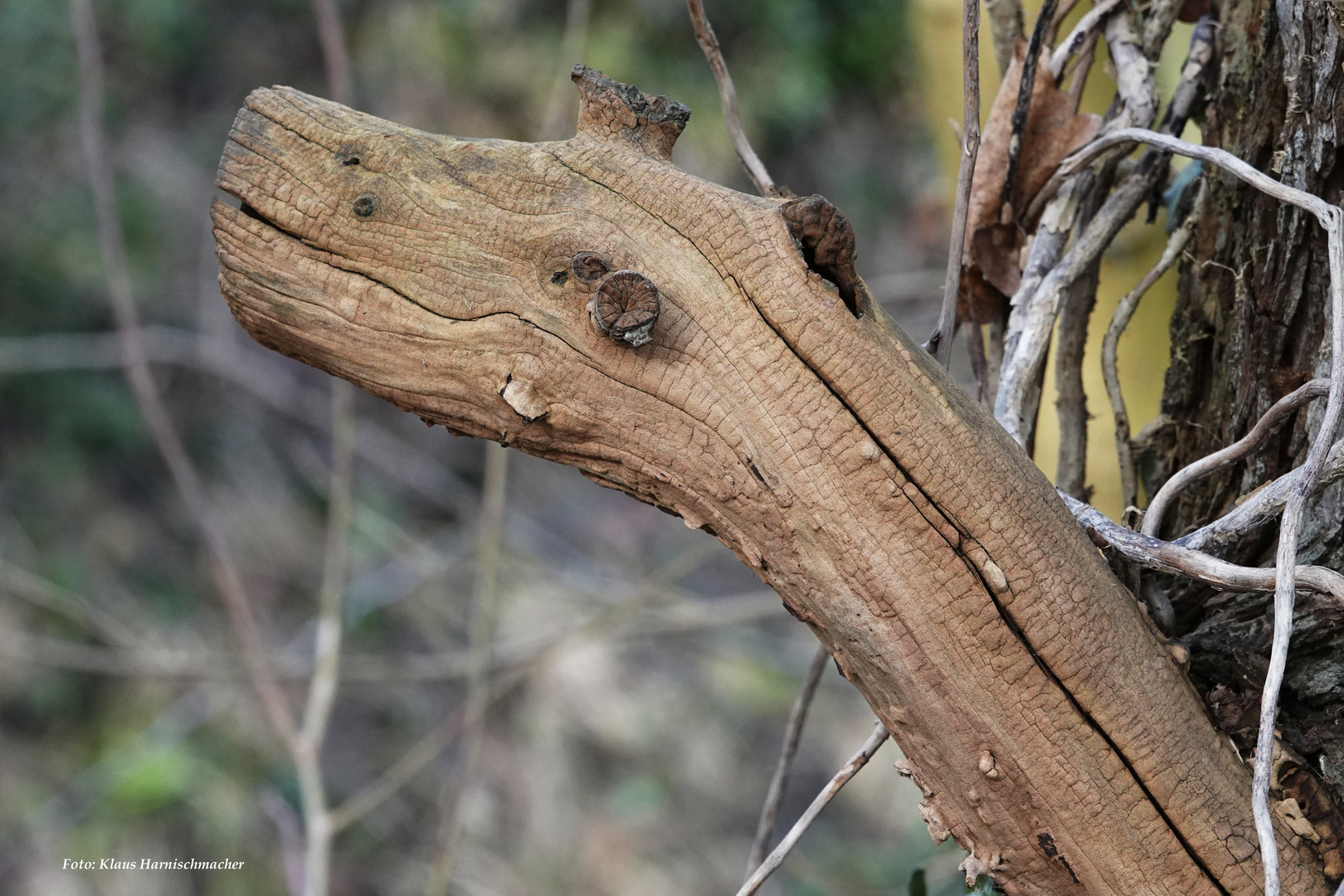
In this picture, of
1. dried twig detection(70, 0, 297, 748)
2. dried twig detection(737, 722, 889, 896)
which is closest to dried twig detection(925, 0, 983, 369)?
dried twig detection(737, 722, 889, 896)

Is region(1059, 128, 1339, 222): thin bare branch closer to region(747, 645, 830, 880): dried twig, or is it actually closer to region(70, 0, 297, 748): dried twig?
region(747, 645, 830, 880): dried twig

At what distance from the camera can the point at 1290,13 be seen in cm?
75

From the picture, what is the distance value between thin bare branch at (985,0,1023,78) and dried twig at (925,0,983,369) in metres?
0.23

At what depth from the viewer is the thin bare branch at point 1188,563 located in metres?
0.61

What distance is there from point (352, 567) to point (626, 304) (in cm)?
289

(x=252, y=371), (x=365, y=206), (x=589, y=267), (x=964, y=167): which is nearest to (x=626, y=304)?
(x=589, y=267)

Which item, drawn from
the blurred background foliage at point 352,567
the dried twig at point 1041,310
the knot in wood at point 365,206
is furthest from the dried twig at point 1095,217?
the blurred background foliage at point 352,567

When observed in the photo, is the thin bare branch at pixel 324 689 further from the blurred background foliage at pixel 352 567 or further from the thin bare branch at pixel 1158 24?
the thin bare branch at pixel 1158 24

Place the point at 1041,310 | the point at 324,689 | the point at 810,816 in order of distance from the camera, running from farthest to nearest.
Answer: the point at 324,689, the point at 1041,310, the point at 810,816

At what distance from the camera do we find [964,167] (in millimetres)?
728

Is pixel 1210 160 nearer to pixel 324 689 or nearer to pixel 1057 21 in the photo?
pixel 1057 21

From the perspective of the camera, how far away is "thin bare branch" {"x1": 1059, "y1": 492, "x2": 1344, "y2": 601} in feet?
2.02

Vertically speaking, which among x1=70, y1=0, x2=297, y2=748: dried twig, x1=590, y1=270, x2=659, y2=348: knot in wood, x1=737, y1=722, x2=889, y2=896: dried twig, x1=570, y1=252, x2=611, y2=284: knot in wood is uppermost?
x1=70, y1=0, x2=297, y2=748: dried twig

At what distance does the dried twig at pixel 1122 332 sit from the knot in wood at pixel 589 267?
473 millimetres
